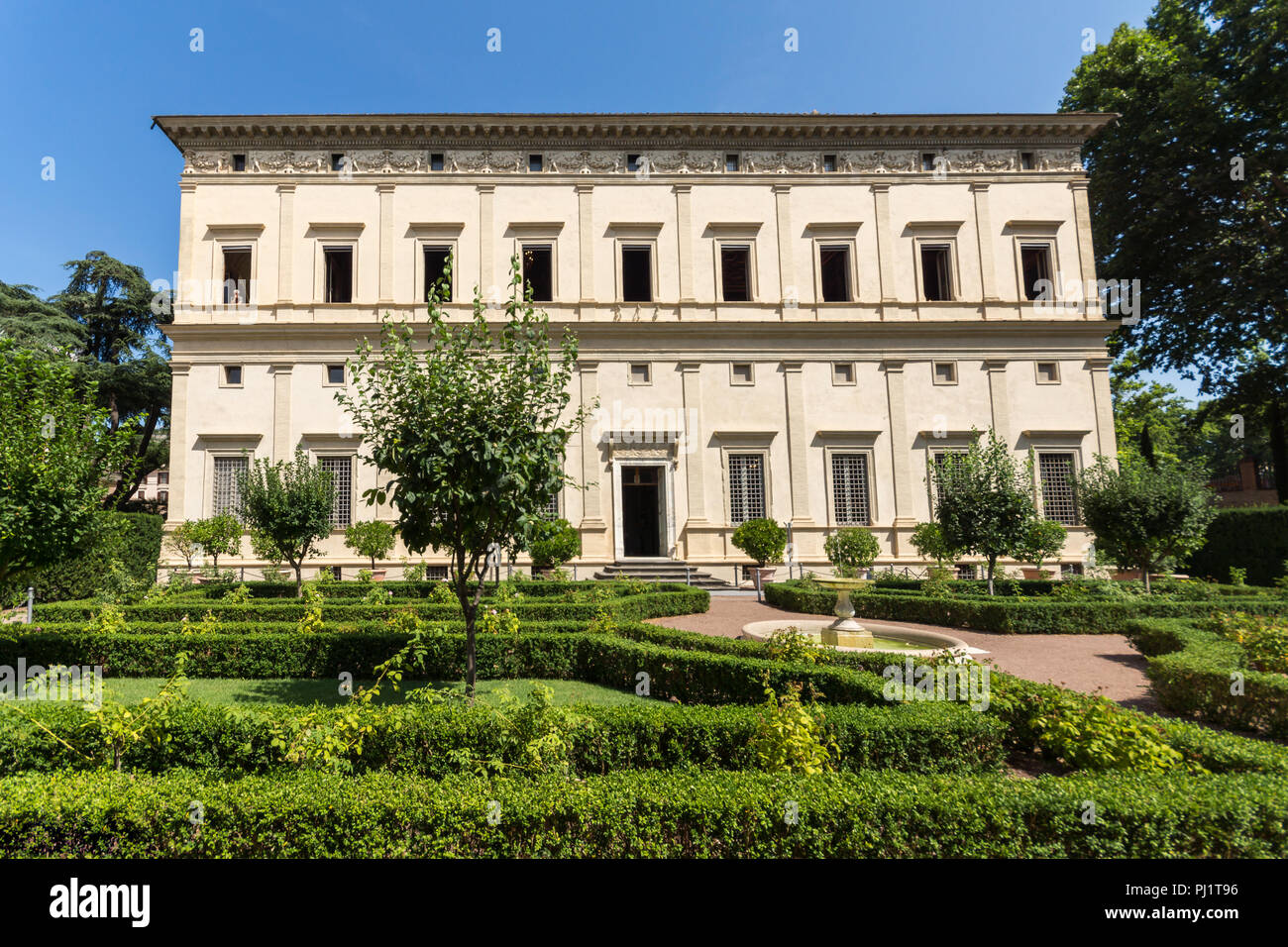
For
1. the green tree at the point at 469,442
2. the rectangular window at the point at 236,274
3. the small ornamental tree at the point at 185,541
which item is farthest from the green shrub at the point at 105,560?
the rectangular window at the point at 236,274

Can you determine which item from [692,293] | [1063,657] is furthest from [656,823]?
[692,293]

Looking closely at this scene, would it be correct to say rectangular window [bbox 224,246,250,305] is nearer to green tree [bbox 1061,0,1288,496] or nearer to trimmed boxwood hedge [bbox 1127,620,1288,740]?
trimmed boxwood hedge [bbox 1127,620,1288,740]

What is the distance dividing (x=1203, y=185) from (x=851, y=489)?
17.8 meters

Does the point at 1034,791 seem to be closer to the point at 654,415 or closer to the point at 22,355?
the point at 22,355

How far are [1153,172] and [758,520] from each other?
21.6 metres

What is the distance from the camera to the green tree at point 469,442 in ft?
21.9

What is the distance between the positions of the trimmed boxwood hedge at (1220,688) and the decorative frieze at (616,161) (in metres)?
20.7

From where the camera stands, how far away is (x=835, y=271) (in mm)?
23906

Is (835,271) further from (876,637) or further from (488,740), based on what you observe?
(488,740)

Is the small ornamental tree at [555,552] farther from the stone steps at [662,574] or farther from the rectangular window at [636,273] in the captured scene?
the rectangular window at [636,273]

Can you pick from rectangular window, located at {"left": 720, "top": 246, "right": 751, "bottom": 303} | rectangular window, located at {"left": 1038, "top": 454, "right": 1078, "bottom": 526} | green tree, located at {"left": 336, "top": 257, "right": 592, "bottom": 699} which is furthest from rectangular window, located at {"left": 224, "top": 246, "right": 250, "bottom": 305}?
rectangular window, located at {"left": 1038, "top": 454, "right": 1078, "bottom": 526}

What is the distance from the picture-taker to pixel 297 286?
21828 mm

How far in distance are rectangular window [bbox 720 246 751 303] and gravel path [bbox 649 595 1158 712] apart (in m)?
13.7

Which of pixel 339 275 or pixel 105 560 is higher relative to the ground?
pixel 339 275
